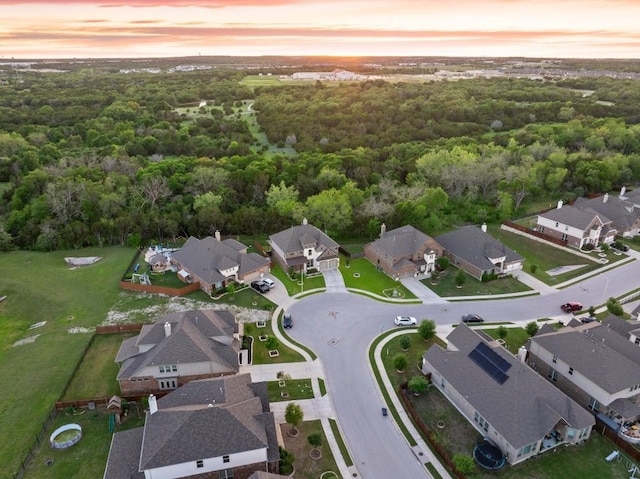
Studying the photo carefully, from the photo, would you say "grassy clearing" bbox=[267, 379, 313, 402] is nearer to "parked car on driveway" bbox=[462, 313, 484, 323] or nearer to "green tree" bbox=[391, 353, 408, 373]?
"green tree" bbox=[391, 353, 408, 373]

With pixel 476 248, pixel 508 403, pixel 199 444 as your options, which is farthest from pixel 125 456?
pixel 476 248

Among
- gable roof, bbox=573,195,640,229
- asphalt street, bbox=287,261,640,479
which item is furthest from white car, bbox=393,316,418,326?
gable roof, bbox=573,195,640,229

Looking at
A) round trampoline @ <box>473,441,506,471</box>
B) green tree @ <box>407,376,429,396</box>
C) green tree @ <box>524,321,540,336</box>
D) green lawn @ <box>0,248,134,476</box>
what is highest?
green tree @ <box>524,321,540,336</box>

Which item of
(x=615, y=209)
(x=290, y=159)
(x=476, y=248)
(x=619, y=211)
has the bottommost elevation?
(x=476, y=248)

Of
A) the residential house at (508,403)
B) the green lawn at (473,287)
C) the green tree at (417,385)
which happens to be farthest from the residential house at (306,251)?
the green tree at (417,385)

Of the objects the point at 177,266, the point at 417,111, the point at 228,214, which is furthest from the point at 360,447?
the point at 417,111

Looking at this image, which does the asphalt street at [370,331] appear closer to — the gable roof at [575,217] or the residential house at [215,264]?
the gable roof at [575,217]

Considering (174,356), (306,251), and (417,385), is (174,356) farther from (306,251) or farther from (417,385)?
(306,251)
